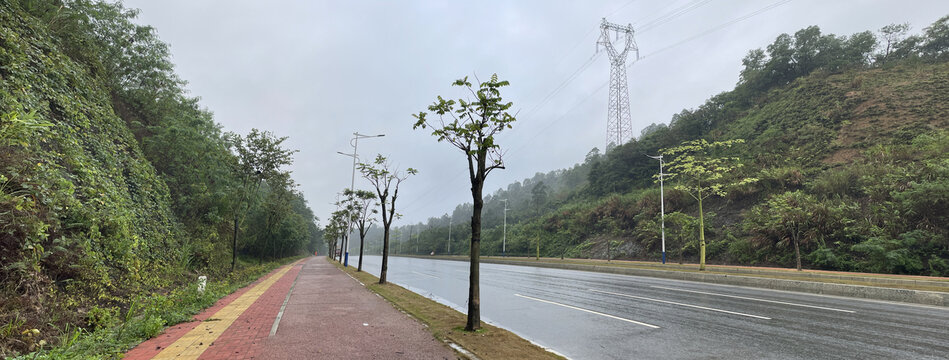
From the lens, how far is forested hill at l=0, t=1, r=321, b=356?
6051mm

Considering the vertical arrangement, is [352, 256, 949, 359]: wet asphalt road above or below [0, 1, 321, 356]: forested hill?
below

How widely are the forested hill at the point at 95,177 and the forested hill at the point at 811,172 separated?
3030 centimetres

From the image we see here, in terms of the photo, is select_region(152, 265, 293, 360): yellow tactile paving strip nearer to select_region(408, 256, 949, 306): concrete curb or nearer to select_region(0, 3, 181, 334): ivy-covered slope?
select_region(0, 3, 181, 334): ivy-covered slope

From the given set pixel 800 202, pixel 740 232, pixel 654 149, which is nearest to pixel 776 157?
pixel 740 232

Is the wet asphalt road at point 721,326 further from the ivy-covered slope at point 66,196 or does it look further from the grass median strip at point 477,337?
the ivy-covered slope at point 66,196

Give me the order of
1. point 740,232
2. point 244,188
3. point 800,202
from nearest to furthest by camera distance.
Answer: point 244,188
point 800,202
point 740,232

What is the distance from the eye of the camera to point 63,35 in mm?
14711

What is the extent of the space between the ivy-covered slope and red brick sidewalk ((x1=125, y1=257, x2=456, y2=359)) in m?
2.02

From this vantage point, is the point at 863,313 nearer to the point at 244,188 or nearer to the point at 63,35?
the point at 244,188

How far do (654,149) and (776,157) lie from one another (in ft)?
70.9

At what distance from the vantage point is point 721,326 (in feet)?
25.6

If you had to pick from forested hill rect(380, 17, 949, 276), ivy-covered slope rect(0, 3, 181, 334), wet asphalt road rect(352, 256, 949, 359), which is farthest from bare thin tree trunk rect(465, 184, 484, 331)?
forested hill rect(380, 17, 949, 276)

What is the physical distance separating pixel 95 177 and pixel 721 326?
1620 centimetres

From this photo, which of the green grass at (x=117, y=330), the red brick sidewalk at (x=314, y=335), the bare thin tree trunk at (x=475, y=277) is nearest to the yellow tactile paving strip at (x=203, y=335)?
the red brick sidewalk at (x=314, y=335)
